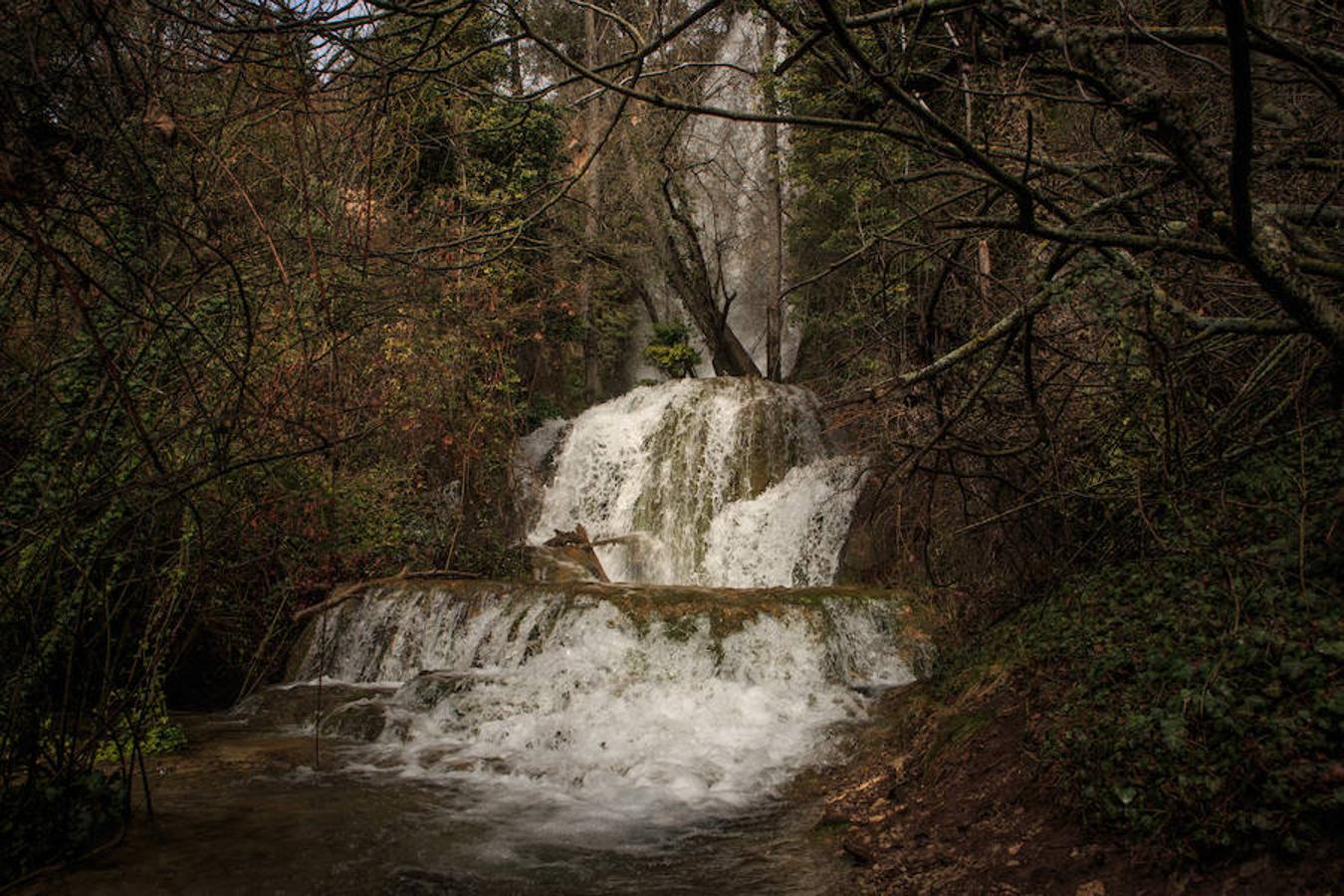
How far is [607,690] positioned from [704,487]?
6506 mm

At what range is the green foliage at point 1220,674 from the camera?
2.62 m

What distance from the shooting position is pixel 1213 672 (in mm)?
3025

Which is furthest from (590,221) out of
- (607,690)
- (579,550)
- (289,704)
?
(607,690)

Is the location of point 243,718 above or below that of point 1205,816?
below

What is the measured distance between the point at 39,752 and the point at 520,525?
10.1 metres

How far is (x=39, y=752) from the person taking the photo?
3588 mm

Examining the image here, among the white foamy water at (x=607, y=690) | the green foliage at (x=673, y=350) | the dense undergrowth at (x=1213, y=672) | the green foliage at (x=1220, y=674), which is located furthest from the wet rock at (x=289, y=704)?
the green foliage at (x=673, y=350)

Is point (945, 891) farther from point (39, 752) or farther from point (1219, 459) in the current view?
point (39, 752)

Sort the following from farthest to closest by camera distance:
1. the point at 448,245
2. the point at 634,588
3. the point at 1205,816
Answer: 1. the point at 634,588
2. the point at 448,245
3. the point at 1205,816

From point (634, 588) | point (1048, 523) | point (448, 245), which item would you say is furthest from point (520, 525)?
point (448, 245)

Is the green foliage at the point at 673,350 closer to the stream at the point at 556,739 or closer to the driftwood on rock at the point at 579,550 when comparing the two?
the stream at the point at 556,739

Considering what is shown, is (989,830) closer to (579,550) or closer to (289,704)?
(289,704)

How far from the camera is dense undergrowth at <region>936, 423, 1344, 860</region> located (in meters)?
2.62

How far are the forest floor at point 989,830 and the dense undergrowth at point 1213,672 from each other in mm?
69
